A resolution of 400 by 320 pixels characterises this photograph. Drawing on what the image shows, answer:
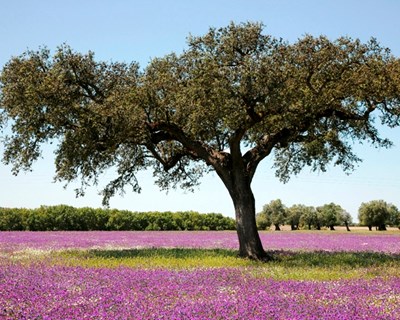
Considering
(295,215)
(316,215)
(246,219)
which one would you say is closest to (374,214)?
(316,215)

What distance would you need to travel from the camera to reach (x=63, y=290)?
9523 millimetres

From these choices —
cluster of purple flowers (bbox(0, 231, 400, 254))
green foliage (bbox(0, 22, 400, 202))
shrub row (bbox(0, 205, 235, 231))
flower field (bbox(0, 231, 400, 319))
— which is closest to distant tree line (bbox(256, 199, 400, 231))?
shrub row (bbox(0, 205, 235, 231))

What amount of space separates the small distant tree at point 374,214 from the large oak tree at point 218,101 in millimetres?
100559

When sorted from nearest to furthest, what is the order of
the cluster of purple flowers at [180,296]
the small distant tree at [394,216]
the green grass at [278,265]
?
the cluster of purple flowers at [180,296] < the green grass at [278,265] < the small distant tree at [394,216]

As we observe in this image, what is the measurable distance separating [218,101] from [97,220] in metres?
47.2

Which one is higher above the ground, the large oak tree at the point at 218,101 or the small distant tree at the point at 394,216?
A: the large oak tree at the point at 218,101

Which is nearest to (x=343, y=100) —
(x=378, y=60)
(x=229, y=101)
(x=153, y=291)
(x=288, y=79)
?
(x=378, y=60)

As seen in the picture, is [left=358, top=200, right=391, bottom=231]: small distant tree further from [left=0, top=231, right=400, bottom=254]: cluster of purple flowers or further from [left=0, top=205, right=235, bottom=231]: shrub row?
[left=0, top=231, right=400, bottom=254]: cluster of purple flowers

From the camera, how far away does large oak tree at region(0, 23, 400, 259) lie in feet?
61.2

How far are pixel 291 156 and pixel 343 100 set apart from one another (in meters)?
4.04

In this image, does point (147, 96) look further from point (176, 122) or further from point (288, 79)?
point (288, 79)

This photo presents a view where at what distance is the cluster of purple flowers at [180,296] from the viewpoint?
7641 mm

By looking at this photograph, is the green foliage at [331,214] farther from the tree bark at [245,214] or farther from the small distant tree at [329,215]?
the tree bark at [245,214]

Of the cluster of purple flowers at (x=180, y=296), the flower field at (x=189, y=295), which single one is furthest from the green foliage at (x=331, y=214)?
the cluster of purple flowers at (x=180, y=296)
